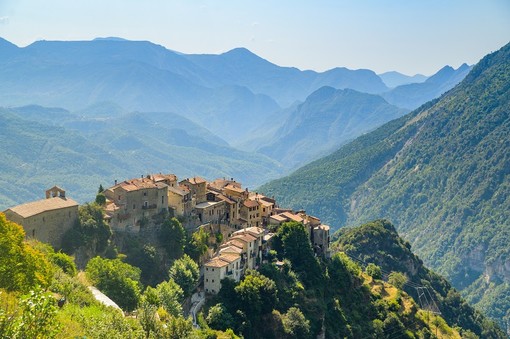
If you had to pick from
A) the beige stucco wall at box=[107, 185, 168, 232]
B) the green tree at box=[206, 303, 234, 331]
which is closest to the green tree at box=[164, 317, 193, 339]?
the green tree at box=[206, 303, 234, 331]

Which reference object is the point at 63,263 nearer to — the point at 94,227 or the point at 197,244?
the point at 94,227

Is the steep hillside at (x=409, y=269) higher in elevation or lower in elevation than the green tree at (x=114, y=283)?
lower

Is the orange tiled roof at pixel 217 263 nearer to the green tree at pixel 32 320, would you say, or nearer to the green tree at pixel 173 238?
the green tree at pixel 173 238

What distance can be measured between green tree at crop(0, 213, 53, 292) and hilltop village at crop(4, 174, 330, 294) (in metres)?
18.0

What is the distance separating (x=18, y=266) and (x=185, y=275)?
87.6 ft

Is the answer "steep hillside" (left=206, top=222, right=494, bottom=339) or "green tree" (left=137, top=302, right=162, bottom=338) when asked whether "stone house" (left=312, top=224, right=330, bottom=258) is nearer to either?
"steep hillside" (left=206, top=222, right=494, bottom=339)

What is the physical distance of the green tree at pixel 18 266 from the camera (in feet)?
106

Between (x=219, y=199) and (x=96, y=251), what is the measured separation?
868 inches

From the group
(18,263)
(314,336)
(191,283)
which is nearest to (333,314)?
(314,336)

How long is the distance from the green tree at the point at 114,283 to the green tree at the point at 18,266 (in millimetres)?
12575

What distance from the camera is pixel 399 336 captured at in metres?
76.9

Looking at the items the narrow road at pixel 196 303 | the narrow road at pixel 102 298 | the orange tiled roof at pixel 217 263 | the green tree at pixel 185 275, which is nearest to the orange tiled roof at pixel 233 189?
the orange tiled roof at pixel 217 263

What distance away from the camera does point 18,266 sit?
1312 inches

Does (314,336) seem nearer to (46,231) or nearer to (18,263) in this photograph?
(46,231)
